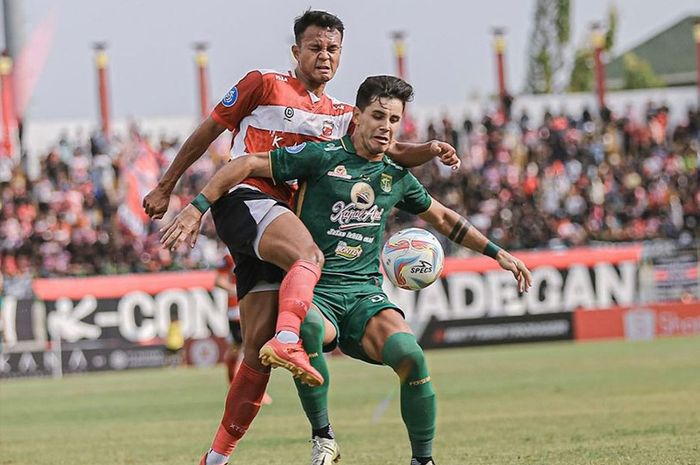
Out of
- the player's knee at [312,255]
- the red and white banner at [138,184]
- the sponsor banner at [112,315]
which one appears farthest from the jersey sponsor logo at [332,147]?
the red and white banner at [138,184]

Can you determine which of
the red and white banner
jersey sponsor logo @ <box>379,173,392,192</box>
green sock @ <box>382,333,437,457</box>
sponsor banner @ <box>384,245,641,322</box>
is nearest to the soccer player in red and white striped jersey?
jersey sponsor logo @ <box>379,173,392,192</box>

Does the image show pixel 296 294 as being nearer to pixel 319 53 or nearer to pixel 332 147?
pixel 332 147

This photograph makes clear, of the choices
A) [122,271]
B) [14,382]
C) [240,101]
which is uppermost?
[240,101]

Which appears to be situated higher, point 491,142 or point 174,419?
point 491,142

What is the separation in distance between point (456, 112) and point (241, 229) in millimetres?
34620

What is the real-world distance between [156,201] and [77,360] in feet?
67.8

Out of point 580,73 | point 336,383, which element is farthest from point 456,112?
point 580,73

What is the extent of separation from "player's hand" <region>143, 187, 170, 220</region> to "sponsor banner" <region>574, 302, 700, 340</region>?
23682mm

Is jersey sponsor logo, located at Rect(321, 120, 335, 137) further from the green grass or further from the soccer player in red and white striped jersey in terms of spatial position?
the green grass

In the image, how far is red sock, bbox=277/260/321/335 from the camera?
7.11 m

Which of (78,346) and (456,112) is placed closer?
(78,346)

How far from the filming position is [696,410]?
42.1ft

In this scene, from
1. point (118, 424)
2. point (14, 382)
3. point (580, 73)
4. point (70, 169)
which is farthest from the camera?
point (580, 73)

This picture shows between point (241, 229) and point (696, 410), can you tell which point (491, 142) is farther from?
point (241, 229)
